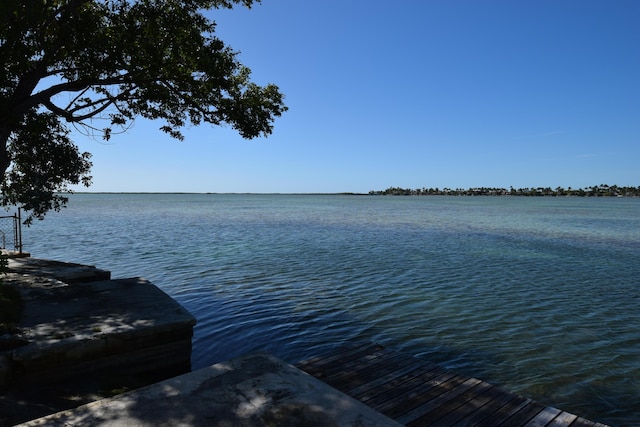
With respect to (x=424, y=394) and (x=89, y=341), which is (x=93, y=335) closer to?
(x=89, y=341)

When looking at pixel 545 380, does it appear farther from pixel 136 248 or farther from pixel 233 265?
pixel 136 248

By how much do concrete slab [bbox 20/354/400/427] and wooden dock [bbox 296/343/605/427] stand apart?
4.02 ft

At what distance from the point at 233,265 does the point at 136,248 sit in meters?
11.4

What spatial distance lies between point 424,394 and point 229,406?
3631 millimetres

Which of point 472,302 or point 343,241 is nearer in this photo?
point 472,302

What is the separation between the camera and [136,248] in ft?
96.0

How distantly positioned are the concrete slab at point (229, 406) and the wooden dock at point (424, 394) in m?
1.22

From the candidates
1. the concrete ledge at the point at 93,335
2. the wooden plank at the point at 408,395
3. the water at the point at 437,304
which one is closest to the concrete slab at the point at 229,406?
the wooden plank at the point at 408,395

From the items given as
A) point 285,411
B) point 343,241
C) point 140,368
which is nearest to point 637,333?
point 285,411

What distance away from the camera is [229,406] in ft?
16.9

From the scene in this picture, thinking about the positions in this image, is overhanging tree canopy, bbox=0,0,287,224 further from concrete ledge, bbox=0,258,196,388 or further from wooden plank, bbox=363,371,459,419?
wooden plank, bbox=363,371,459,419

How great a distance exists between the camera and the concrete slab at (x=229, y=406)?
4.78m

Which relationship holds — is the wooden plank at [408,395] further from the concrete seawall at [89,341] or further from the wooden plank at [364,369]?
the concrete seawall at [89,341]

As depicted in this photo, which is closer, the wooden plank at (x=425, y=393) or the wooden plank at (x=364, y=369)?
the wooden plank at (x=425, y=393)
